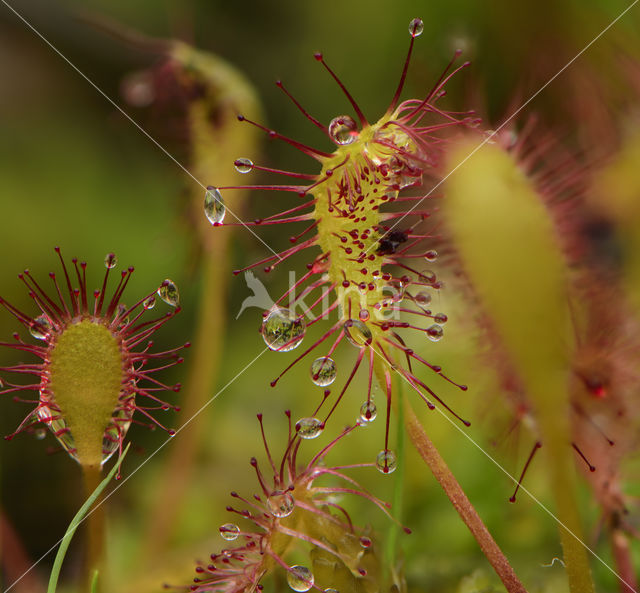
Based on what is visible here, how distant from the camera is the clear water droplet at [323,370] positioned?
59cm

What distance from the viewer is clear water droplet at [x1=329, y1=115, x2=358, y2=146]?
57 cm

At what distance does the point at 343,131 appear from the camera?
573 millimetres

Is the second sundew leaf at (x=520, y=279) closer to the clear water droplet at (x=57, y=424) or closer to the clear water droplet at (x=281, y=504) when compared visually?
the clear water droplet at (x=281, y=504)

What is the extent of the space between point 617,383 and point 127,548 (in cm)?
76

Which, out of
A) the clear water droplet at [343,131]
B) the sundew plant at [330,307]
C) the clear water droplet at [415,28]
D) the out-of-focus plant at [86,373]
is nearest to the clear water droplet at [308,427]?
the sundew plant at [330,307]

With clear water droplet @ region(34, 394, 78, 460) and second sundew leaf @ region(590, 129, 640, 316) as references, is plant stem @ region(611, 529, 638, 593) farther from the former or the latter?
clear water droplet @ region(34, 394, 78, 460)

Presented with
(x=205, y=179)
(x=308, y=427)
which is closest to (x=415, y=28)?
(x=308, y=427)

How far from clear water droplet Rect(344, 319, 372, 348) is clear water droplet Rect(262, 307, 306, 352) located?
4 cm

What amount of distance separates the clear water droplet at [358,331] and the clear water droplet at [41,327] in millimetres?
256

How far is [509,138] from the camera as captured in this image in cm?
60

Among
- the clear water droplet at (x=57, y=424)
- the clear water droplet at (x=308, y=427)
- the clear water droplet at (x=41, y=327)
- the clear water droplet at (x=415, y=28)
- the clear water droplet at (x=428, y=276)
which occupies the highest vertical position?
the clear water droplet at (x=415, y=28)

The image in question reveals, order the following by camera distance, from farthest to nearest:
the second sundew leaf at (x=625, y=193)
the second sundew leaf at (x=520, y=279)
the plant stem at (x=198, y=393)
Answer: the plant stem at (x=198, y=393) < the second sundew leaf at (x=625, y=193) < the second sundew leaf at (x=520, y=279)

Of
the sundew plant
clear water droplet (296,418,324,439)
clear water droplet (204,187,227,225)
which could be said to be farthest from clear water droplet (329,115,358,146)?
clear water droplet (296,418,324,439)

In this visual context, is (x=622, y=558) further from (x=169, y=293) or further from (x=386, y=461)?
(x=169, y=293)
